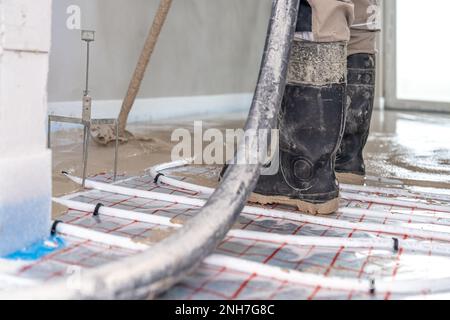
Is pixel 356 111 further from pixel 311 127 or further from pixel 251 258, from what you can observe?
pixel 251 258

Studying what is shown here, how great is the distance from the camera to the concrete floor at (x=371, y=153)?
2180mm

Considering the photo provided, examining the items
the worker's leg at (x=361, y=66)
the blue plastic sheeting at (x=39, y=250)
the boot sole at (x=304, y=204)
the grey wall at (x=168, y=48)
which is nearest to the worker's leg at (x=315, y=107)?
the boot sole at (x=304, y=204)

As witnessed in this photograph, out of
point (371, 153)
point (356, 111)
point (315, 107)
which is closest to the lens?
point (315, 107)

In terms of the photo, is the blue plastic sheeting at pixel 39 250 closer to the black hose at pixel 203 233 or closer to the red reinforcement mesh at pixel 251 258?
the red reinforcement mesh at pixel 251 258

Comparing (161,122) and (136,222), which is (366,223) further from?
(161,122)

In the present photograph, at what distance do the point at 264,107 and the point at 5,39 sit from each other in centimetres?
62

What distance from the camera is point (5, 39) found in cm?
110

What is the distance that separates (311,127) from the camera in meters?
1.60

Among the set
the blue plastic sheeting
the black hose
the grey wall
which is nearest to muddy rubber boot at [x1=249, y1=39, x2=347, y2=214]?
the black hose

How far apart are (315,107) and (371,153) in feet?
4.62

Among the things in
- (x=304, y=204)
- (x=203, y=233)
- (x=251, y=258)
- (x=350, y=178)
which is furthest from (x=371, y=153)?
(x=203, y=233)

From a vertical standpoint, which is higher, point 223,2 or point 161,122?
point 223,2

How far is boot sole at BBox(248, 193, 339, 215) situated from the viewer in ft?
5.31
